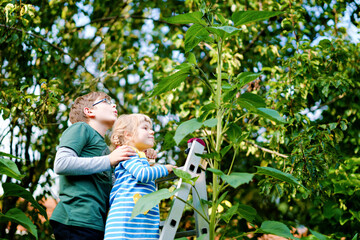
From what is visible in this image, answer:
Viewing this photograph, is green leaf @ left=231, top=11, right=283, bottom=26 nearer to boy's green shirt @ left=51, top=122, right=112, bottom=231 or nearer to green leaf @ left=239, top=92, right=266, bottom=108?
green leaf @ left=239, top=92, right=266, bottom=108

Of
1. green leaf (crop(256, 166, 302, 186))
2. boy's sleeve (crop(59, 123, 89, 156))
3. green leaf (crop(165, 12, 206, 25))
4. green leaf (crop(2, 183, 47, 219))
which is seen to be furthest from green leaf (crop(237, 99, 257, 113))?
green leaf (crop(2, 183, 47, 219))

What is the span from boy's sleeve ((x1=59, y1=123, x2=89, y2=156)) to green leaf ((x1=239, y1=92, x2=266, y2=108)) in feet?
2.88

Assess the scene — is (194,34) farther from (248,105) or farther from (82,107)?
(82,107)

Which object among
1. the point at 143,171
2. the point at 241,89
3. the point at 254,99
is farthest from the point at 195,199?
the point at 241,89

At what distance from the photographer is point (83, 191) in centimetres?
202

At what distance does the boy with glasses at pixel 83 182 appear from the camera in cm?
195

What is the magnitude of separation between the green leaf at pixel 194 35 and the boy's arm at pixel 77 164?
70 centimetres

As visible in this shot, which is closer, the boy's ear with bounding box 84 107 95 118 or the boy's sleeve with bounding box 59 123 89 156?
the boy's sleeve with bounding box 59 123 89 156

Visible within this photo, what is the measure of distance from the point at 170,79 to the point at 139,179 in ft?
1.62

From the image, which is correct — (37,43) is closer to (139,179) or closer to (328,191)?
(139,179)

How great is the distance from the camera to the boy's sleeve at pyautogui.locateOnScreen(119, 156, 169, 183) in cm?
190

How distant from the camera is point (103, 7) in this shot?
16.0 ft

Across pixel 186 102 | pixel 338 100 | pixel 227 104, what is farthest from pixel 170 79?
pixel 338 100

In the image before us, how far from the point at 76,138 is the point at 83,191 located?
0.89 ft
